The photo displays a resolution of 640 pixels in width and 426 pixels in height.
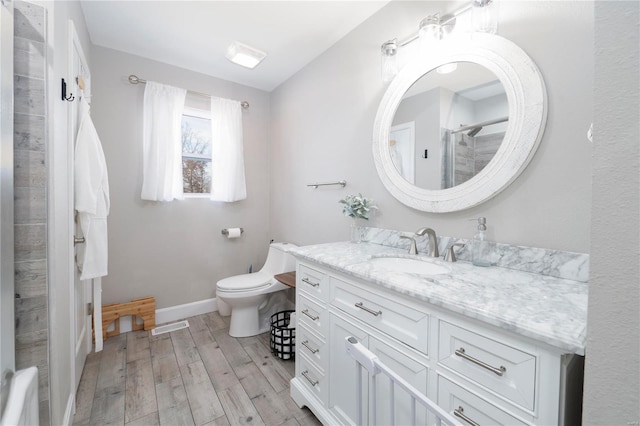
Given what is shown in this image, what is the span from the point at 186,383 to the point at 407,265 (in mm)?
1635

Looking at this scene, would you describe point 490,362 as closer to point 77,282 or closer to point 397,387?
point 397,387

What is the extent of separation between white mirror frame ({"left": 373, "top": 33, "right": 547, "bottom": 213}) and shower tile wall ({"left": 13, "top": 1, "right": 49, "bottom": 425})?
68.3 inches

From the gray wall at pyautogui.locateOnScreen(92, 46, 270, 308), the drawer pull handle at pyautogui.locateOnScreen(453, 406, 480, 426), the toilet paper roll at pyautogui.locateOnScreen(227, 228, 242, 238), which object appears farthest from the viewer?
the toilet paper roll at pyautogui.locateOnScreen(227, 228, 242, 238)

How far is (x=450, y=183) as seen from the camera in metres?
1.41

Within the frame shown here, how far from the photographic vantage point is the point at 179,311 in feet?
8.73

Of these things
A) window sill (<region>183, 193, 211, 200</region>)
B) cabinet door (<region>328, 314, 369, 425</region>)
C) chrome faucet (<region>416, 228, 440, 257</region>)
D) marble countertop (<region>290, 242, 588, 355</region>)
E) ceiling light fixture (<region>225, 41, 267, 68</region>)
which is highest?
ceiling light fixture (<region>225, 41, 267, 68</region>)

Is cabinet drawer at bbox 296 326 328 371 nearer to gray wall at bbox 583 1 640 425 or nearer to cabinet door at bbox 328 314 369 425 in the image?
cabinet door at bbox 328 314 369 425

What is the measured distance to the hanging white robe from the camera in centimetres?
162

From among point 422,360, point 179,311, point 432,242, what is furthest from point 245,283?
point 422,360

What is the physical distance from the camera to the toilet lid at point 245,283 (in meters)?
2.23

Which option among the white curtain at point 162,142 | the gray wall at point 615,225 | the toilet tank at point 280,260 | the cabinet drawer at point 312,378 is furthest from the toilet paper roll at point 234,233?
the gray wall at point 615,225

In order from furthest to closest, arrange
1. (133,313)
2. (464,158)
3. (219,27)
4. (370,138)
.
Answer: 1. (133,313)
2. (219,27)
3. (370,138)
4. (464,158)

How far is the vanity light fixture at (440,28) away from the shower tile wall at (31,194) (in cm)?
166

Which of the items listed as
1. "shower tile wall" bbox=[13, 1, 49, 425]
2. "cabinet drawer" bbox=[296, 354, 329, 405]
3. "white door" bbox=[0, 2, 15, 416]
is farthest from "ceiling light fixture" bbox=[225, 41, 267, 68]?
"cabinet drawer" bbox=[296, 354, 329, 405]
